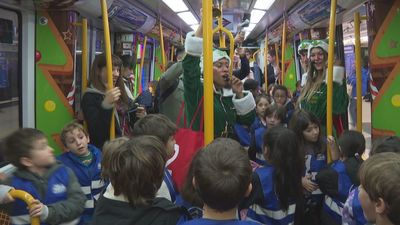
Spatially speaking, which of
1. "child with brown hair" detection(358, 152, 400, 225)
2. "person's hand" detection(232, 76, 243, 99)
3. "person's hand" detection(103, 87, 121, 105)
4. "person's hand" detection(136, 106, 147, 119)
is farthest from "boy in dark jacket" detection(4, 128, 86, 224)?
"person's hand" detection(136, 106, 147, 119)

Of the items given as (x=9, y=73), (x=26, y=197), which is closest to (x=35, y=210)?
(x=26, y=197)

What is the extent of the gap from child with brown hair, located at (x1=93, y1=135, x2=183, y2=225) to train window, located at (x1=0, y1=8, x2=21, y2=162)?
2282 millimetres

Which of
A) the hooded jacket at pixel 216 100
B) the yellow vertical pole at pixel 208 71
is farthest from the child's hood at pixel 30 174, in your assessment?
the hooded jacket at pixel 216 100

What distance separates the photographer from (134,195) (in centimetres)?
154

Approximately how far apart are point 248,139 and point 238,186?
74.2 inches

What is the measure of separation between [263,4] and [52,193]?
5901 millimetres

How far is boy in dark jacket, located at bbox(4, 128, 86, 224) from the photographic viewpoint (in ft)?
6.48

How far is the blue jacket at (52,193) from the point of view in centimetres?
196

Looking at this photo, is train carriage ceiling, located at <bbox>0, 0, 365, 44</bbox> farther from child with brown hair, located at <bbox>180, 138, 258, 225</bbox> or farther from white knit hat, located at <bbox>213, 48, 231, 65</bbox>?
child with brown hair, located at <bbox>180, 138, 258, 225</bbox>

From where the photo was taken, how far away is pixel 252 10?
8.05m

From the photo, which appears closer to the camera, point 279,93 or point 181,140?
point 181,140

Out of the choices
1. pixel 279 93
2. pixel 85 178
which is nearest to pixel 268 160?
pixel 85 178

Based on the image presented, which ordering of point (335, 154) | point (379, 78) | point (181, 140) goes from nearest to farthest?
point (181, 140) → point (335, 154) → point (379, 78)

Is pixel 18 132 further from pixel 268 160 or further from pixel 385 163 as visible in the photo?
pixel 385 163
